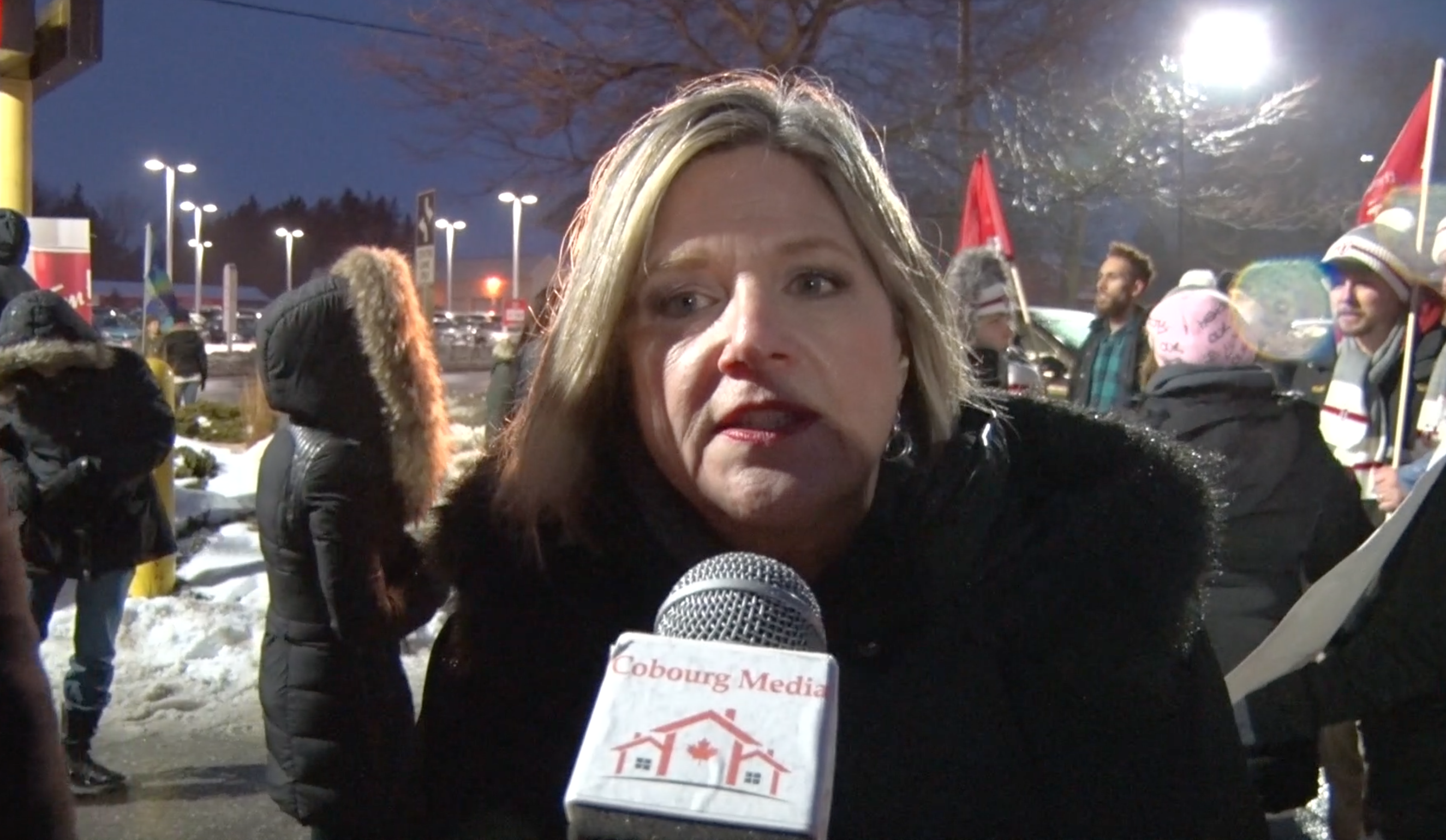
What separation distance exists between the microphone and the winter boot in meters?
5.20

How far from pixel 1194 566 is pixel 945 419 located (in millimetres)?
379

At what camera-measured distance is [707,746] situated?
3.08 ft

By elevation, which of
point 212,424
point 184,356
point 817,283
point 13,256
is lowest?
point 212,424

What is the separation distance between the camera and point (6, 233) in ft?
21.4

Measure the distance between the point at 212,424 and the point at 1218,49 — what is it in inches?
502

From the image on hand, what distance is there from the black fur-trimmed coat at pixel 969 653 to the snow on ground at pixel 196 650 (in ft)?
14.9

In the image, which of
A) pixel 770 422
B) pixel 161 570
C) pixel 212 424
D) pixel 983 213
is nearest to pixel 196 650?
pixel 161 570

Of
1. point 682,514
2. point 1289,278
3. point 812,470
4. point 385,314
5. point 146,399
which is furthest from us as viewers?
point 1289,278

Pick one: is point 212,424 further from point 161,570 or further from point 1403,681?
point 1403,681

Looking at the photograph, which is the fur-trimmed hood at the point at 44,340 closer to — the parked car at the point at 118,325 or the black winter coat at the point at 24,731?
the black winter coat at the point at 24,731

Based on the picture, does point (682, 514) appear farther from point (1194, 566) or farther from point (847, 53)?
point (847, 53)

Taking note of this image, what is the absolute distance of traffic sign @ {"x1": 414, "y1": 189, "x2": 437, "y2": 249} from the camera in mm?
9391

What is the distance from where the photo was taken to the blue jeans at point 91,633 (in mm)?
5402

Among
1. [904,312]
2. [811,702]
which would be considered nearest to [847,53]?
[904,312]
